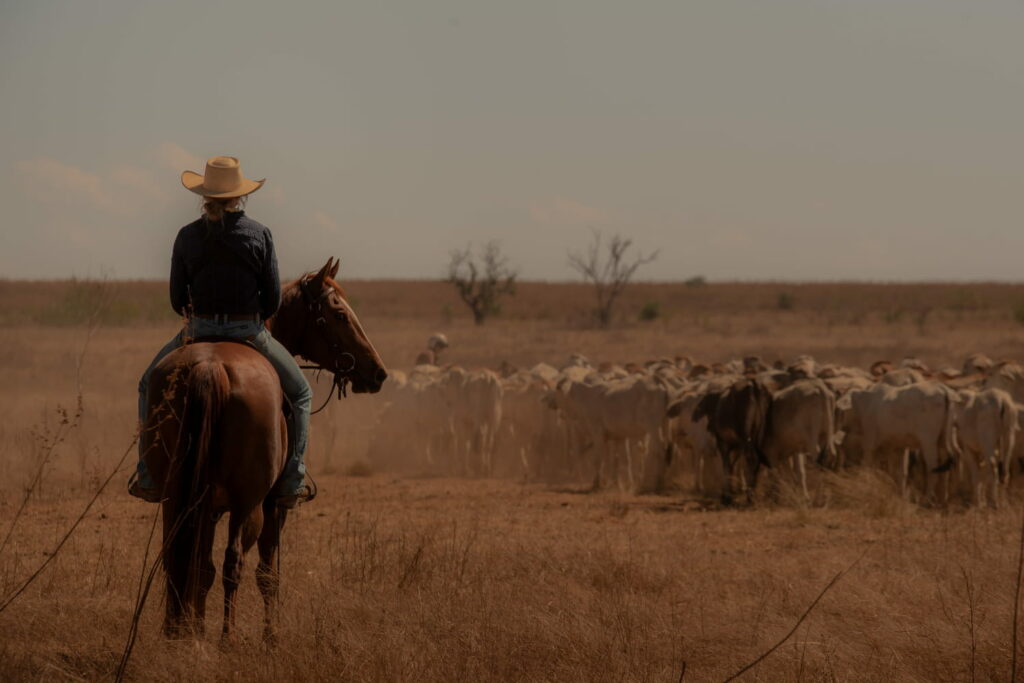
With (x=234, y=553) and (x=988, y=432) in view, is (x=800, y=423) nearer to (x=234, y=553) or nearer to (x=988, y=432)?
(x=988, y=432)

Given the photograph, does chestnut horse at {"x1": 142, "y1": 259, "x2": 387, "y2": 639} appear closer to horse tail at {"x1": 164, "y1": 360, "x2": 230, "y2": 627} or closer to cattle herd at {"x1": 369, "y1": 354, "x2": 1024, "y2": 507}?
horse tail at {"x1": 164, "y1": 360, "x2": 230, "y2": 627}

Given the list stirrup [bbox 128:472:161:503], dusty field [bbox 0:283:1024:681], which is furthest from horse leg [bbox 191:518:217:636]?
stirrup [bbox 128:472:161:503]

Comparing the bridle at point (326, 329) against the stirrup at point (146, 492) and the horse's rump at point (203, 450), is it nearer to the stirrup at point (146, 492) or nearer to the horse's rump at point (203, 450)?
the horse's rump at point (203, 450)

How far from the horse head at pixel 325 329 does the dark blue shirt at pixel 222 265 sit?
0.76 meters

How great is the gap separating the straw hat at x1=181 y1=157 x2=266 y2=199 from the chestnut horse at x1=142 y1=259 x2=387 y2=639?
2.95 feet

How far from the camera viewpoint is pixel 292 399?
7.27 metres

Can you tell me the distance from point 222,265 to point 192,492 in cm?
139

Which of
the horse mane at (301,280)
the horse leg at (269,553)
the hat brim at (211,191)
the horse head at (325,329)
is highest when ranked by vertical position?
the hat brim at (211,191)

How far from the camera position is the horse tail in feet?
20.9

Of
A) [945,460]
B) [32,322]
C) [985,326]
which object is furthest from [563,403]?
[985,326]

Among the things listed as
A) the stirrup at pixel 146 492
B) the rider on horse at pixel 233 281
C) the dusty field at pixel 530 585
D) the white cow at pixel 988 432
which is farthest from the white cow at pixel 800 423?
the stirrup at pixel 146 492

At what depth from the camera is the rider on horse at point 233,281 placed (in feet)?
23.4

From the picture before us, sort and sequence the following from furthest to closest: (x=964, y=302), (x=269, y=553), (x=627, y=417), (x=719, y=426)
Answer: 1. (x=964, y=302)
2. (x=627, y=417)
3. (x=719, y=426)
4. (x=269, y=553)

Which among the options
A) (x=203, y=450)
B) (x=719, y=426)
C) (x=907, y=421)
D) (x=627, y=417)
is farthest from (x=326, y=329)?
(x=627, y=417)
